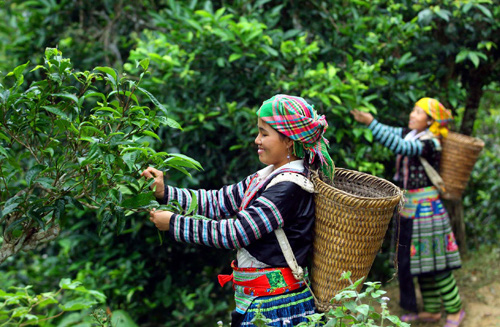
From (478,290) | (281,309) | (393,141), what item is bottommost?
(478,290)

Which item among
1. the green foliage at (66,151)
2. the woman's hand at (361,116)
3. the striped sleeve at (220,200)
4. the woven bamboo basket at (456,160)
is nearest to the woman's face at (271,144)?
the striped sleeve at (220,200)

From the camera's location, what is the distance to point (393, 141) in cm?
362

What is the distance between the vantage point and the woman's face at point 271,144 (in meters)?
2.34

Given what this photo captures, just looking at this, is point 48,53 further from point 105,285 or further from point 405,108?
point 405,108

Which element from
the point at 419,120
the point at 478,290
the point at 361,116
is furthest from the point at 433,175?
the point at 478,290

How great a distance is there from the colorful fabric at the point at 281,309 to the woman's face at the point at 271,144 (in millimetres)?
576

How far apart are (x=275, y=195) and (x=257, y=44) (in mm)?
1586

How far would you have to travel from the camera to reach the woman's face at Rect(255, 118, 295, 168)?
2.34 meters

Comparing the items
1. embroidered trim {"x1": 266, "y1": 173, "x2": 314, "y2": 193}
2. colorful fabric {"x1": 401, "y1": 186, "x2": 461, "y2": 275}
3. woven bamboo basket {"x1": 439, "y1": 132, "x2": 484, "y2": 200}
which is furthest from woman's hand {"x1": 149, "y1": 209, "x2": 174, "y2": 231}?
woven bamboo basket {"x1": 439, "y1": 132, "x2": 484, "y2": 200}

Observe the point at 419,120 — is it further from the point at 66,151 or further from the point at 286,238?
the point at 66,151

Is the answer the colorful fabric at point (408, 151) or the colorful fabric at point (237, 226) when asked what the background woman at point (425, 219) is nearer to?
the colorful fabric at point (408, 151)

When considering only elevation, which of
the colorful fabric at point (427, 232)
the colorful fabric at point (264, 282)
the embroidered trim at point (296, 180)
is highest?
the embroidered trim at point (296, 180)

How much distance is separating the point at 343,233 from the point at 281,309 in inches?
16.8

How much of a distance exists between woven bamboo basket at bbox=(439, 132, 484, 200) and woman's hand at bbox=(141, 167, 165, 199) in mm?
2263
